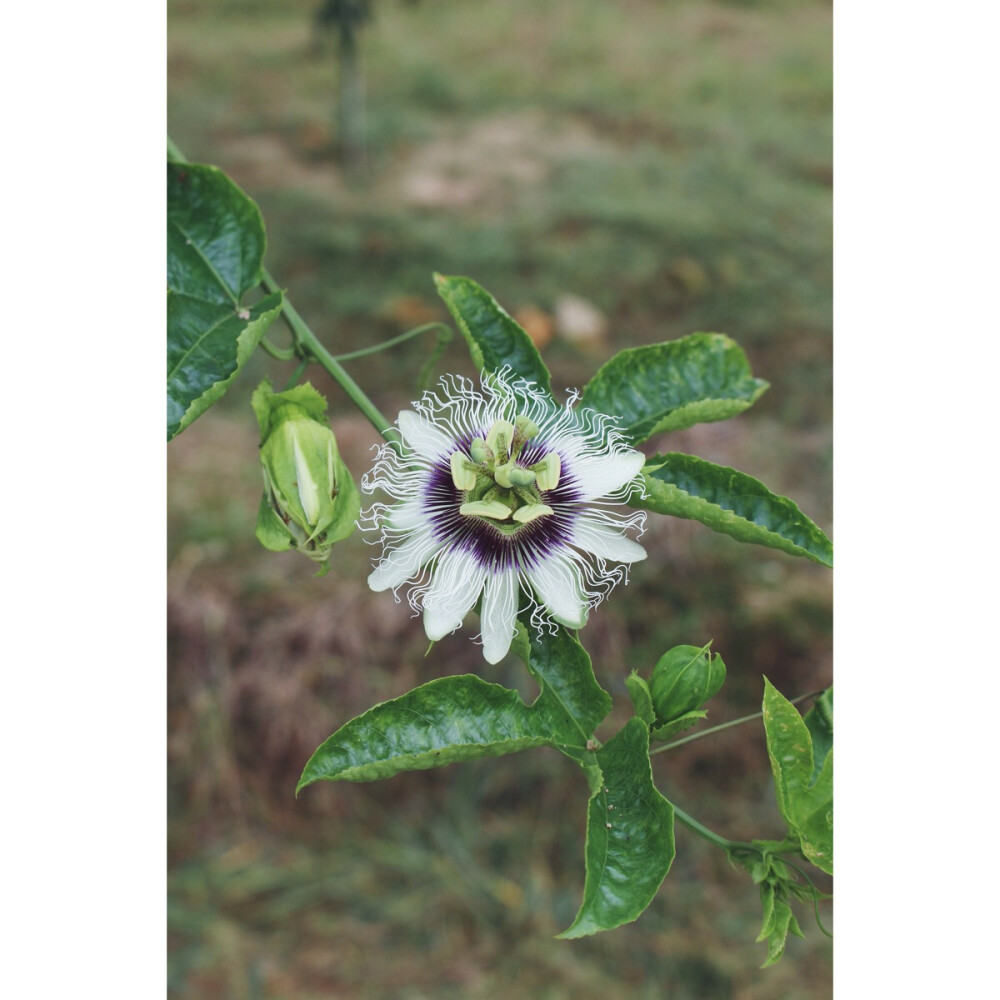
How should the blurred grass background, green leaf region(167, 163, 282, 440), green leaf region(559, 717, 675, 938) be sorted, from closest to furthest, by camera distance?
green leaf region(559, 717, 675, 938) < green leaf region(167, 163, 282, 440) < the blurred grass background

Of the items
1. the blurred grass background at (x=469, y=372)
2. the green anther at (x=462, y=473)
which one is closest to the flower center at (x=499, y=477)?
the green anther at (x=462, y=473)

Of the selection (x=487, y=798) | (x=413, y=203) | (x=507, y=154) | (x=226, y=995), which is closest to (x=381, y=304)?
(x=413, y=203)

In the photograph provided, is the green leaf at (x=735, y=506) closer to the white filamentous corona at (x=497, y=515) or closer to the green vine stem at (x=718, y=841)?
the white filamentous corona at (x=497, y=515)

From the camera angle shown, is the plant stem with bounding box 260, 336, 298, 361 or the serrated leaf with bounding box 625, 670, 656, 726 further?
the plant stem with bounding box 260, 336, 298, 361

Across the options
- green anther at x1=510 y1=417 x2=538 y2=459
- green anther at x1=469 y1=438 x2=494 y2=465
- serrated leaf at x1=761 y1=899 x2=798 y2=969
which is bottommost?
serrated leaf at x1=761 y1=899 x2=798 y2=969

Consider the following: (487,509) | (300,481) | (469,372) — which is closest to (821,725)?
(487,509)

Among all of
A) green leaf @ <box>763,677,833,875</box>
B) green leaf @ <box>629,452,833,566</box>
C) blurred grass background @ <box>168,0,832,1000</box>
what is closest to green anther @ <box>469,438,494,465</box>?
green leaf @ <box>629,452,833,566</box>

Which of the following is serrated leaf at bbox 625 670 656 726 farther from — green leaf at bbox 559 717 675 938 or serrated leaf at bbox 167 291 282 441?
serrated leaf at bbox 167 291 282 441
